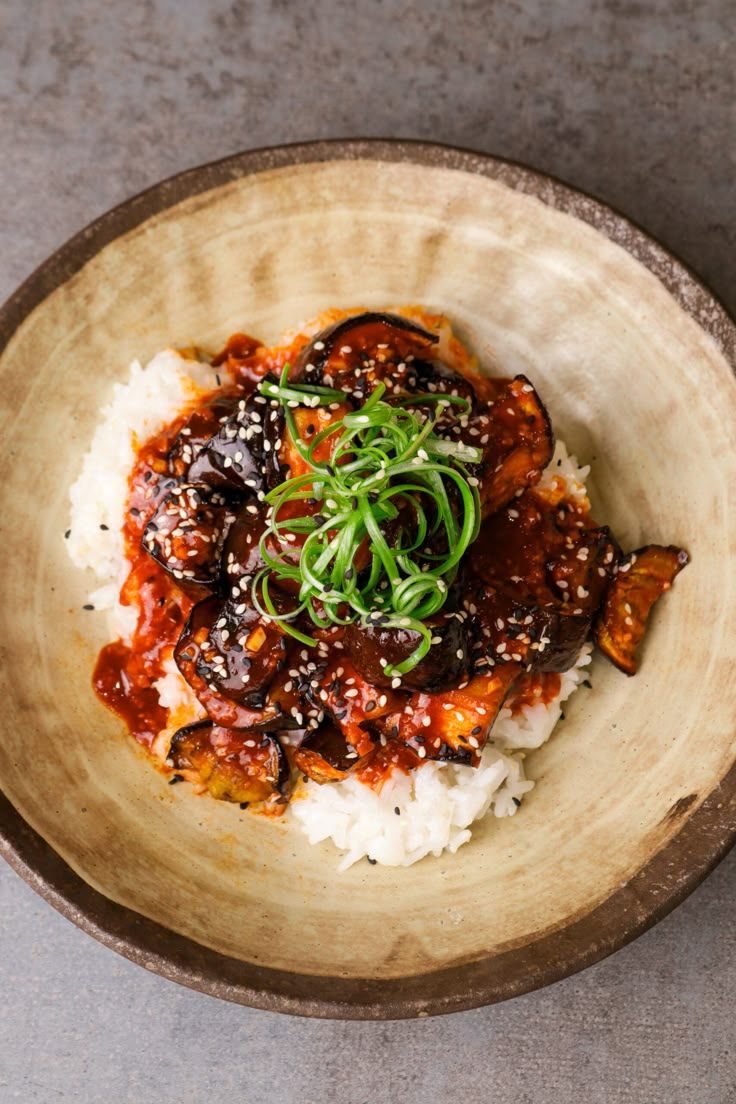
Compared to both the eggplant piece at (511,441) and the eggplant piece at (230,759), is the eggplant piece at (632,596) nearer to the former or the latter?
the eggplant piece at (511,441)

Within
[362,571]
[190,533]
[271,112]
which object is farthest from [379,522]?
[271,112]

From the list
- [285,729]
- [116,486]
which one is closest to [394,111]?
[116,486]

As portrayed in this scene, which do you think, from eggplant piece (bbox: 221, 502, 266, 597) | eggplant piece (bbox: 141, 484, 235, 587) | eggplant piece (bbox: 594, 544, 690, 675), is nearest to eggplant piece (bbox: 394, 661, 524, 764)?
eggplant piece (bbox: 594, 544, 690, 675)

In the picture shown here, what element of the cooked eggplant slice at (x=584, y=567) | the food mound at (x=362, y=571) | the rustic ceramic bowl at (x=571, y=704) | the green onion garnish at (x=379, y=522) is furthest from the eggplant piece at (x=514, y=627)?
the rustic ceramic bowl at (x=571, y=704)

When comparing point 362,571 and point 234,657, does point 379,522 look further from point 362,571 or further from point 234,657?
point 234,657

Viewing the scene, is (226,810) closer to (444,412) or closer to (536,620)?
(536,620)

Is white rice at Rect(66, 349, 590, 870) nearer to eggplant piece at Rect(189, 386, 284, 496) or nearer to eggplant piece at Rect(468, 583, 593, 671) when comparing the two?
eggplant piece at Rect(468, 583, 593, 671)
